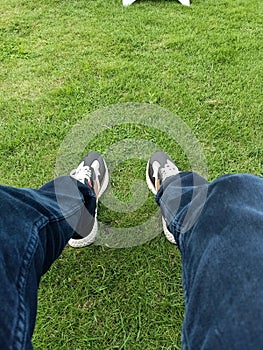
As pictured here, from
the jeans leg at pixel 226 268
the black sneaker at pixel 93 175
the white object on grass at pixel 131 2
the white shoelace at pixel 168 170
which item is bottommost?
the black sneaker at pixel 93 175

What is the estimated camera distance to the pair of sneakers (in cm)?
145

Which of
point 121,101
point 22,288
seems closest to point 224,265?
point 22,288

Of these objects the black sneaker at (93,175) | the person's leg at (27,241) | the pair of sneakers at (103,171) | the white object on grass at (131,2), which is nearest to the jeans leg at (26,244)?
the person's leg at (27,241)

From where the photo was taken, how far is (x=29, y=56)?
2107mm

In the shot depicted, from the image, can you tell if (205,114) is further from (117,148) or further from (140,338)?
(140,338)

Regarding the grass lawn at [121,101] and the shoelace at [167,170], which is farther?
the shoelace at [167,170]

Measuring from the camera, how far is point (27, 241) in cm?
79

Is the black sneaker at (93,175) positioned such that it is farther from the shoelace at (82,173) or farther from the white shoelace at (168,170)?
the white shoelace at (168,170)

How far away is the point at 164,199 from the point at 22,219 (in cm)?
51

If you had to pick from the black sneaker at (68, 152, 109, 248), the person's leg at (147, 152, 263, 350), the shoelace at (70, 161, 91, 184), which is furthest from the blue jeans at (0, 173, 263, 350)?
the shoelace at (70, 161, 91, 184)

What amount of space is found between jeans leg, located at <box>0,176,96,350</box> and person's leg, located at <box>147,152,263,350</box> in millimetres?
302

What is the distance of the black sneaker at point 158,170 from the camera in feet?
4.76

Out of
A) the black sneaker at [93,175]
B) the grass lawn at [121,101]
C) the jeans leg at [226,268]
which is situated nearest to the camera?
the jeans leg at [226,268]

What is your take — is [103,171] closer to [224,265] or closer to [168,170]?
[168,170]
